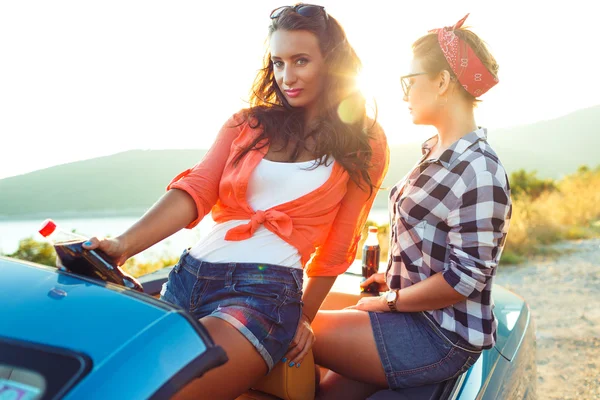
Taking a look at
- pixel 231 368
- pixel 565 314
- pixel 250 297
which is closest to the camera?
pixel 231 368

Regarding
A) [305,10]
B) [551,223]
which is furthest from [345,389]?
[551,223]

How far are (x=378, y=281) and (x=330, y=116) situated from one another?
2.60 ft

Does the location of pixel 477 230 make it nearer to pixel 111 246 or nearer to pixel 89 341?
pixel 111 246

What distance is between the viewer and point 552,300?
5785mm

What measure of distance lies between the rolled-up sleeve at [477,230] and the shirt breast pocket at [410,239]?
0.14 meters

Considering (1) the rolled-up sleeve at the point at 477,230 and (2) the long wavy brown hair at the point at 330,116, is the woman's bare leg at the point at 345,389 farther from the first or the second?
(2) the long wavy brown hair at the point at 330,116

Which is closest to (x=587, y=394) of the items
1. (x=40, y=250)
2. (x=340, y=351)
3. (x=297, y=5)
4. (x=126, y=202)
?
(x=340, y=351)

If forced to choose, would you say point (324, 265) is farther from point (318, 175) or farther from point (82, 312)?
point (82, 312)

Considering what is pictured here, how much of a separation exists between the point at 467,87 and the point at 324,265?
0.88m

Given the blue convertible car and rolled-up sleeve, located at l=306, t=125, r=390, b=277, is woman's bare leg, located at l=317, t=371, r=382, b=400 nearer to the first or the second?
rolled-up sleeve, located at l=306, t=125, r=390, b=277

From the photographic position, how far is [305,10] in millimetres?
2039

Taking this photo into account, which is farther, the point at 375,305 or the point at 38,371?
the point at 375,305

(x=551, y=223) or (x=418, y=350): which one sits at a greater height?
(x=418, y=350)

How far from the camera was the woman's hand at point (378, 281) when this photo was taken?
229cm
